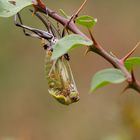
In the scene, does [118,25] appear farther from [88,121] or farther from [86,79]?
[88,121]

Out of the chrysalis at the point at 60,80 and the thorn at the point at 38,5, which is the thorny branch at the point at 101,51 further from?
the chrysalis at the point at 60,80

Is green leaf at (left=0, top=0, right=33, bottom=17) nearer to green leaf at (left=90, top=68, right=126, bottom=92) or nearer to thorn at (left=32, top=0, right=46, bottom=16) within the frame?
thorn at (left=32, top=0, right=46, bottom=16)

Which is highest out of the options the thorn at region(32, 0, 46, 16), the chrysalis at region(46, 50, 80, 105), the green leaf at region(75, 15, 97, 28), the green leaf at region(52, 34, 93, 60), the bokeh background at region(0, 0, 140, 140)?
the thorn at region(32, 0, 46, 16)

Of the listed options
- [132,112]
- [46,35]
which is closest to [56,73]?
[46,35]

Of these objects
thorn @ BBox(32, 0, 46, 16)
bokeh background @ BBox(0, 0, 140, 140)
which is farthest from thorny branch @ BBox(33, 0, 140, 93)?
bokeh background @ BBox(0, 0, 140, 140)

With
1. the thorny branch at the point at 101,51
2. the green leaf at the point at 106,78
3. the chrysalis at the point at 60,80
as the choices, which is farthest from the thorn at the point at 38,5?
the green leaf at the point at 106,78

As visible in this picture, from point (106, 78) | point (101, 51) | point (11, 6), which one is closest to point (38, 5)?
point (11, 6)
